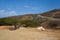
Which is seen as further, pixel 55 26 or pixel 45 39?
pixel 55 26

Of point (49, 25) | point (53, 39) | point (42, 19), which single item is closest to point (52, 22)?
point (49, 25)

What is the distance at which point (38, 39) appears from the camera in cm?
1073

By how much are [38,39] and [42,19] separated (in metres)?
18.1

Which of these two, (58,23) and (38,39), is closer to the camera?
(38,39)

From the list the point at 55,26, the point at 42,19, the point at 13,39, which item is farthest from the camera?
the point at 42,19

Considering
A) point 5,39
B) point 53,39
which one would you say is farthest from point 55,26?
point 5,39

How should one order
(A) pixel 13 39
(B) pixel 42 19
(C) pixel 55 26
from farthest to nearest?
(B) pixel 42 19 < (C) pixel 55 26 < (A) pixel 13 39

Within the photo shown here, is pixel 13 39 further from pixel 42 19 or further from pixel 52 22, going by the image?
pixel 42 19

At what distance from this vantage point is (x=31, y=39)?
10742 millimetres

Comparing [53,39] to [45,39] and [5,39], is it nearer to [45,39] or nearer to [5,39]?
→ [45,39]

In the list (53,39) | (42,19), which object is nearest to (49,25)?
(42,19)

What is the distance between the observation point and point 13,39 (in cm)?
1043

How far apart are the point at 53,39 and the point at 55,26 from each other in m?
11.0

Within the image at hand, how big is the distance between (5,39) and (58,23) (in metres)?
12.6
